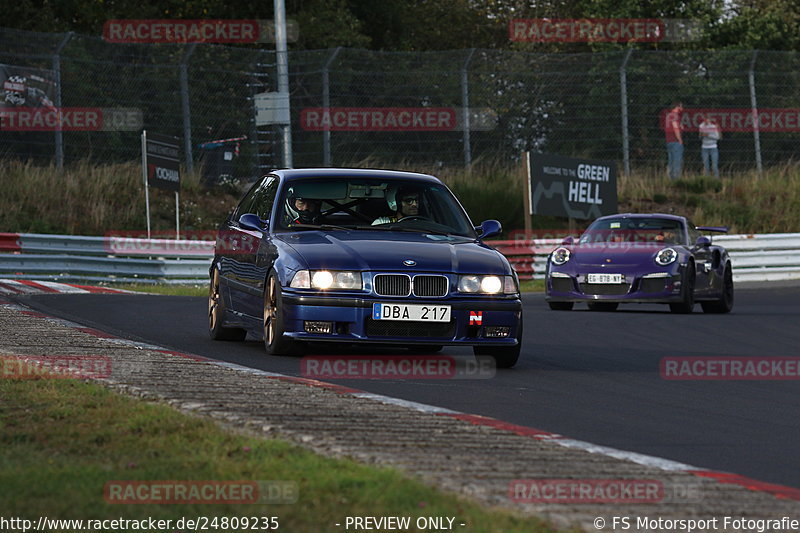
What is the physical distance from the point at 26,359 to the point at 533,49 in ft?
138

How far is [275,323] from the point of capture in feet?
34.6

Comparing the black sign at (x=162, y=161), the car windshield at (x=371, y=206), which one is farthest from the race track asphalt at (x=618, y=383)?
the black sign at (x=162, y=161)

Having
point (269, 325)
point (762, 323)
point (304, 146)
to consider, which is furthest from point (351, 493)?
point (304, 146)

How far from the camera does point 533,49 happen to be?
49.8 metres

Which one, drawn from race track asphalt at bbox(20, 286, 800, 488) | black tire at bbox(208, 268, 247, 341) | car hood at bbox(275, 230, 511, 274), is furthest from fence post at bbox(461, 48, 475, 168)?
car hood at bbox(275, 230, 511, 274)

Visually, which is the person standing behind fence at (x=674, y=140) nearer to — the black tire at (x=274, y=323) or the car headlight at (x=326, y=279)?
the black tire at (x=274, y=323)

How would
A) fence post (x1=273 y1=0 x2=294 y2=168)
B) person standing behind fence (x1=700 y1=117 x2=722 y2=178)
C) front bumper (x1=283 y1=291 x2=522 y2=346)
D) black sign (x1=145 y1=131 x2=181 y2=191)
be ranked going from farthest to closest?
person standing behind fence (x1=700 y1=117 x2=722 y2=178) < fence post (x1=273 y1=0 x2=294 y2=168) < black sign (x1=145 y1=131 x2=181 y2=191) < front bumper (x1=283 y1=291 x2=522 y2=346)

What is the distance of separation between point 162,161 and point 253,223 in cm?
1564

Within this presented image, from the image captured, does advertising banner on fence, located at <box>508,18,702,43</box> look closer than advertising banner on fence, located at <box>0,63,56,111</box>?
No

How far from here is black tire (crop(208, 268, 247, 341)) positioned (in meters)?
12.2

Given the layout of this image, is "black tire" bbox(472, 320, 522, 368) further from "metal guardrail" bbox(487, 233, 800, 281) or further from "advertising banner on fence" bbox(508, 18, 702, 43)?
"advertising banner on fence" bbox(508, 18, 702, 43)

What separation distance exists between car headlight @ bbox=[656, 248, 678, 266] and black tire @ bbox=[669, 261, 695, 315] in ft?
0.83

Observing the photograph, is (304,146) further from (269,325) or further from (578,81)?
(269,325)

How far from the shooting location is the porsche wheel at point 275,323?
34.0 feet
